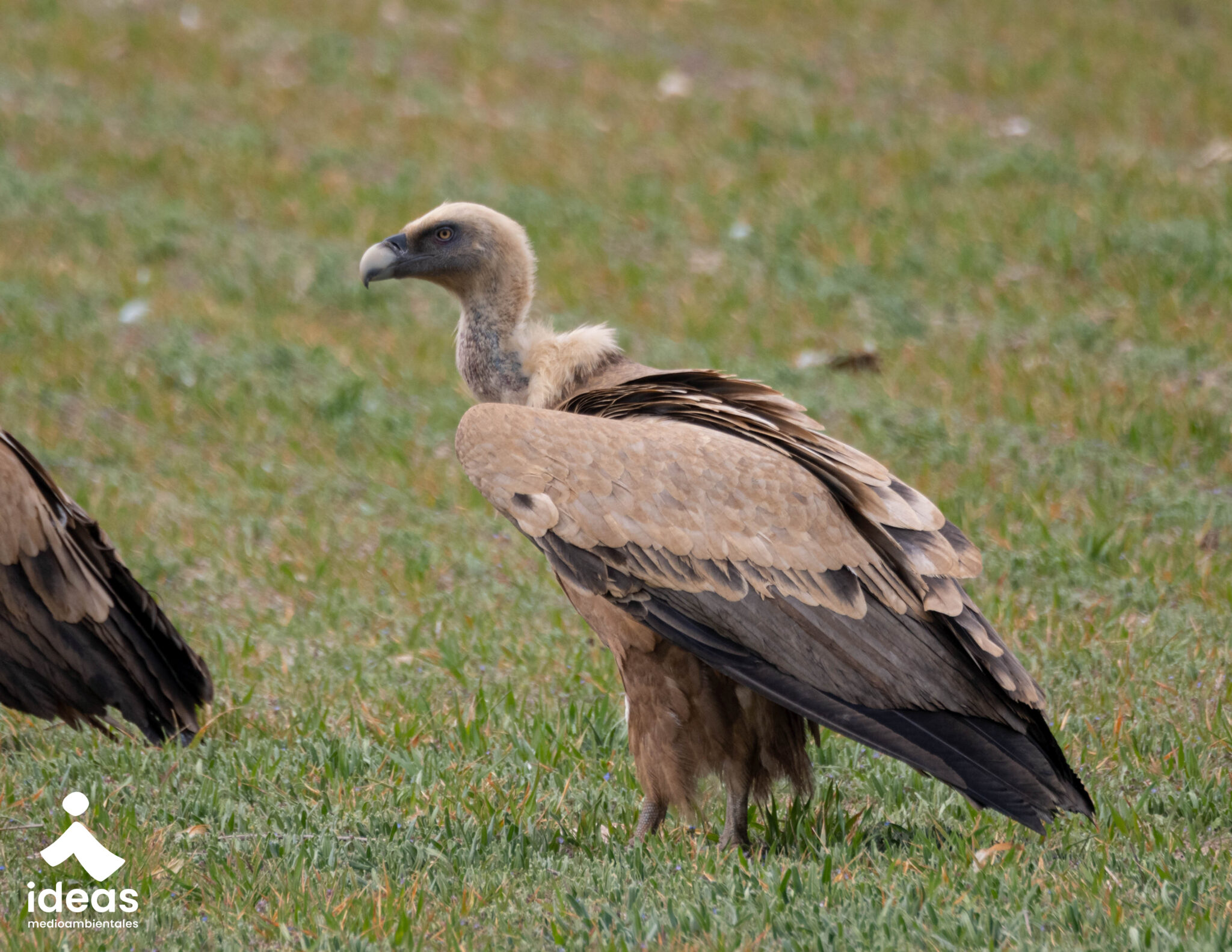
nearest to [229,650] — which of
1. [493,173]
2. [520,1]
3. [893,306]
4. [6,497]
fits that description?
[6,497]

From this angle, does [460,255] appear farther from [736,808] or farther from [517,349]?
[736,808]

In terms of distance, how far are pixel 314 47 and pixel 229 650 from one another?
9.61 metres

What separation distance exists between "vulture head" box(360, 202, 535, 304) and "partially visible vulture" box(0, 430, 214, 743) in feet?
4.39

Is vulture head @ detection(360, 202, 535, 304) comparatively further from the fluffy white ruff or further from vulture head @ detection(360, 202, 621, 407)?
the fluffy white ruff

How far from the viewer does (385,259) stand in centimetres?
527

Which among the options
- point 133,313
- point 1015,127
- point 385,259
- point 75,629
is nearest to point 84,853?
point 75,629

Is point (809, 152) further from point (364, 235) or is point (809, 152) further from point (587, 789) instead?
point (587, 789)

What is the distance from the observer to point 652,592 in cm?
405

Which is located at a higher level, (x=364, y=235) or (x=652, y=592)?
(x=652, y=592)

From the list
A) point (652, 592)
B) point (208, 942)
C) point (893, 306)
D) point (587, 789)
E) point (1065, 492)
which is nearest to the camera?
point (208, 942)

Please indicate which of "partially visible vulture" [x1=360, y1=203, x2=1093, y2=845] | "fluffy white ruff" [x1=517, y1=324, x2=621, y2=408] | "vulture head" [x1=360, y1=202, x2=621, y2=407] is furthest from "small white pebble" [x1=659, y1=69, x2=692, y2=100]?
"partially visible vulture" [x1=360, y1=203, x2=1093, y2=845]

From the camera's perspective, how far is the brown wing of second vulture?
3.93 metres

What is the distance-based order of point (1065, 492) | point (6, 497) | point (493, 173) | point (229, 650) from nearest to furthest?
point (6, 497)
point (229, 650)
point (1065, 492)
point (493, 173)

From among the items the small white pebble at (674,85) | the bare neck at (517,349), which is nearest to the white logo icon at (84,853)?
the bare neck at (517,349)
